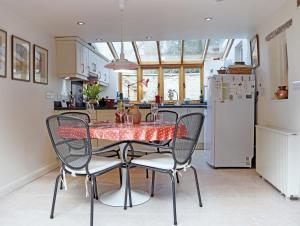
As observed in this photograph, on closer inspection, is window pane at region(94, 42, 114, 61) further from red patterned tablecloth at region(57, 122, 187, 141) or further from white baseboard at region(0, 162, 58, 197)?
red patterned tablecloth at region(57, 122, 187, 141)

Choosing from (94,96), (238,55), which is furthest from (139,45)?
(94,96)

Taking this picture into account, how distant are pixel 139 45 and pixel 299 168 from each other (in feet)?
17.0

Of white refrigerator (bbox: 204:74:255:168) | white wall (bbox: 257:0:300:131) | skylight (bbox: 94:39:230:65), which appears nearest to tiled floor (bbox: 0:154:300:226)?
white refrigerator (bbox: 204:74:255:168)

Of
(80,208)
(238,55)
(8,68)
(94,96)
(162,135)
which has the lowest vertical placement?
(80,208)

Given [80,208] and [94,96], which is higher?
[94,96]

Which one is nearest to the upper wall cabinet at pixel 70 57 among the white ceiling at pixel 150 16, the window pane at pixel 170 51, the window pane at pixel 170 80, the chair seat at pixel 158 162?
the white ceiling at pixel 150 16

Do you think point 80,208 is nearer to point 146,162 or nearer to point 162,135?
point 146,162

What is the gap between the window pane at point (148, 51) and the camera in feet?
23.1

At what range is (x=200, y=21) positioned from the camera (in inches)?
147

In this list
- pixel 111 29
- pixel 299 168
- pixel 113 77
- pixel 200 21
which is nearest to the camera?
pixel 299 168

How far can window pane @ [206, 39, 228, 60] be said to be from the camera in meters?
6.90

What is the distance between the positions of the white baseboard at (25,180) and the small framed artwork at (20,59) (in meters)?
1.20

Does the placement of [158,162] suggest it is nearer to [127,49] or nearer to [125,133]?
[125,133]

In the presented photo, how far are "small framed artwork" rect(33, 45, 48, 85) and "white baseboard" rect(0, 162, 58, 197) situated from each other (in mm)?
1223
